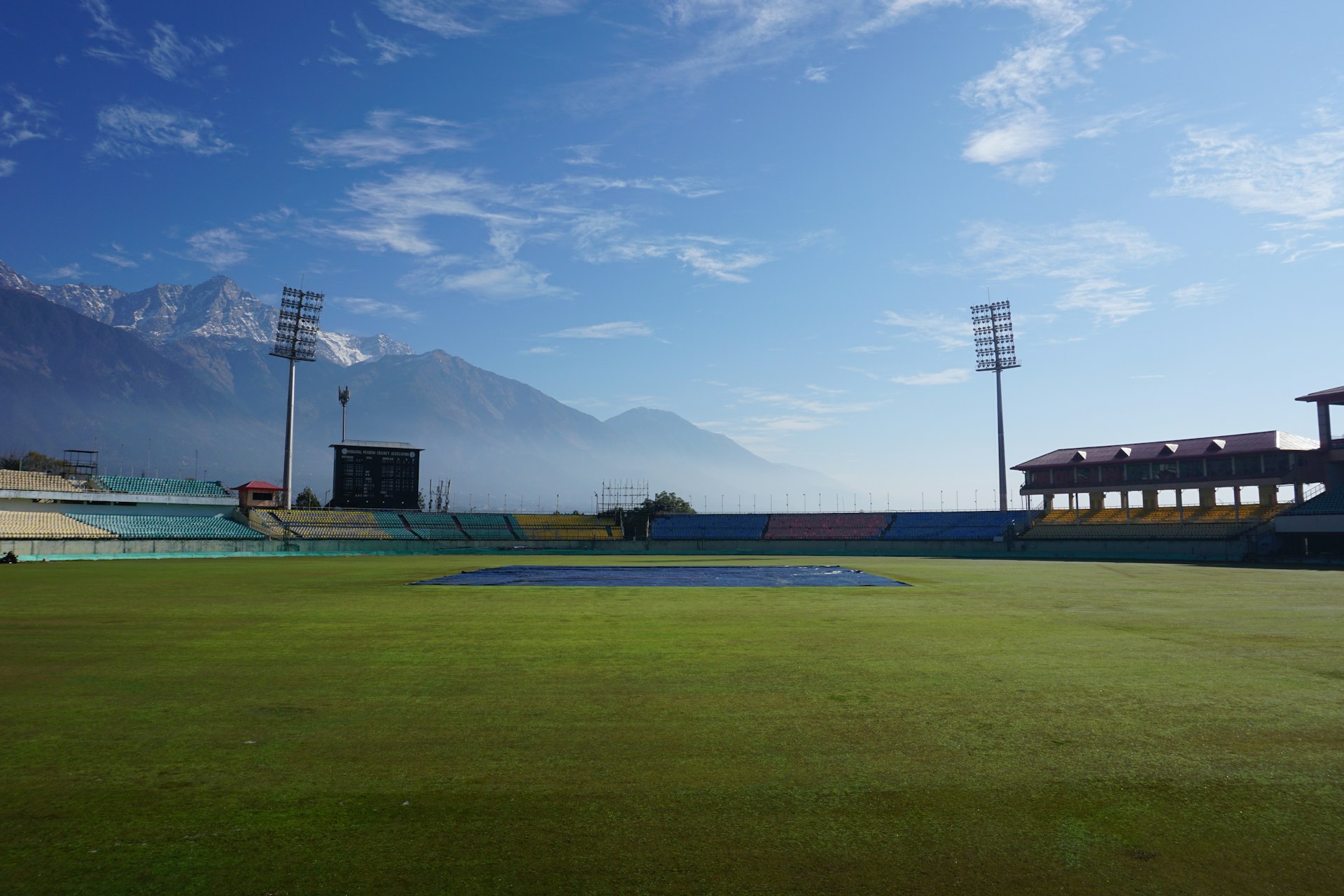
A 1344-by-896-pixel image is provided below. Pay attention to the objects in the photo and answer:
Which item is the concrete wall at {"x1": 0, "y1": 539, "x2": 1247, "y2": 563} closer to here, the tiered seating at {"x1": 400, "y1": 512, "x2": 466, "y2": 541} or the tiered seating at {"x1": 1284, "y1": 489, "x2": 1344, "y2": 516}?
the tiered seating at {"x1": 1284, "y1": 489, "x2": 1344, "y2": 516}

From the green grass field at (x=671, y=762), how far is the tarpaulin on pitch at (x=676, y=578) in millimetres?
14155

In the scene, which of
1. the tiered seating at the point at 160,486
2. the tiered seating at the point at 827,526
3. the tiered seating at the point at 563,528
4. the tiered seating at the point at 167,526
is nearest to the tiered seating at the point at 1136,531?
the tiered seating at the point at 827,526

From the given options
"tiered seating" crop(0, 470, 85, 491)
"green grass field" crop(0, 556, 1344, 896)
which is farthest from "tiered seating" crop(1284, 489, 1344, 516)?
"tiered seating" crop(0, 470, 85, 491)

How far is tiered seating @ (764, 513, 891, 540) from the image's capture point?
7412 centimetres

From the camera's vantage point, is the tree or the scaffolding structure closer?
the scaffolding structure

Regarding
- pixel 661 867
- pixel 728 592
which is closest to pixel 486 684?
pixel 661 867

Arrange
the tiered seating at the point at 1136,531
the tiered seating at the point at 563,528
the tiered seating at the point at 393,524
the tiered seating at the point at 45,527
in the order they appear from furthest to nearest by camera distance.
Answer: the tiered seating at the point at 563,528 → the tiered seating at the point at 393,524 → the tiered seating at the point at 1136,531 → the tiered seating at the point at 45,527

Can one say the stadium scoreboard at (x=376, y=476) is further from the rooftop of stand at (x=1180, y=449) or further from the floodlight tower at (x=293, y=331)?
the rooftop of stand at (x=1180, y=449)

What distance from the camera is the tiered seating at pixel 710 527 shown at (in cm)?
7700

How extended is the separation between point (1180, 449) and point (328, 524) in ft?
244

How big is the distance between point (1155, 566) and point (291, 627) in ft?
137

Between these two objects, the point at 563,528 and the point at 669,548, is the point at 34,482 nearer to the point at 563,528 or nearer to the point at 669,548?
the point at 563,528

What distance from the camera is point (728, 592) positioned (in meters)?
25.1

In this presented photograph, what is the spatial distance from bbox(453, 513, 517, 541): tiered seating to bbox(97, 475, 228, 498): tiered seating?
21.9 meters
